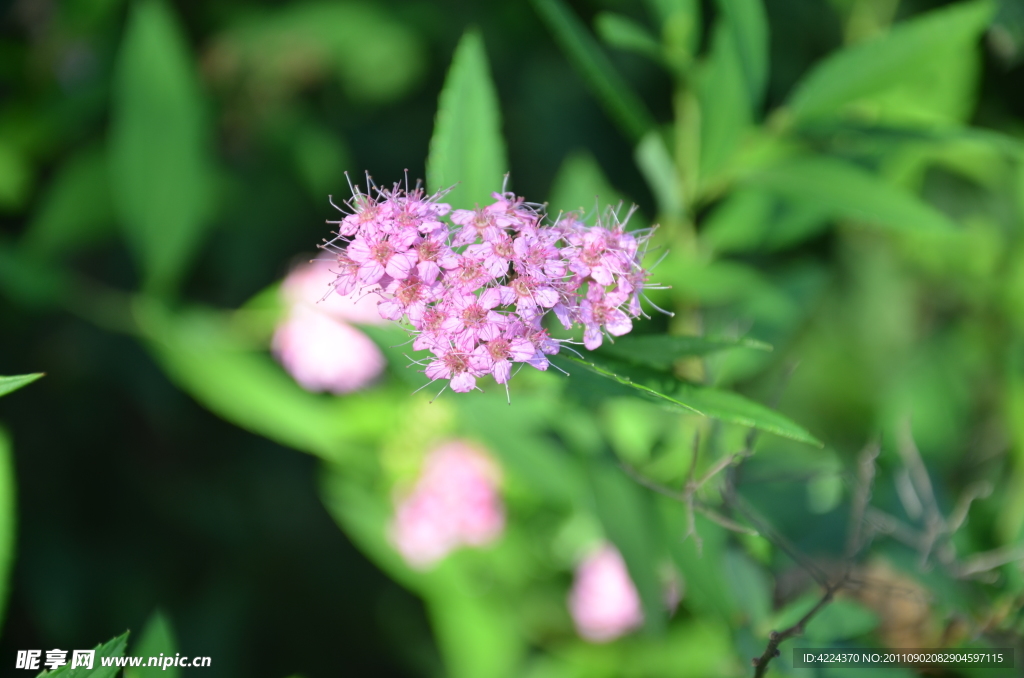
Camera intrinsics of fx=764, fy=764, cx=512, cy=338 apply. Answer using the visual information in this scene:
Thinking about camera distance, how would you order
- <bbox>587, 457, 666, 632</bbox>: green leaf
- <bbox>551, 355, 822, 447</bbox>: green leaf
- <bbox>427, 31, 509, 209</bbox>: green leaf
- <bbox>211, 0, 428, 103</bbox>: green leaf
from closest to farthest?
<bbox>551, 355, 822, 447</bbox>: green leaf, <bbox>427, 31, 509, 209</bbox>: green leaf, <bbox>587, 457, 666, 632</bbox>: green leaf, <bbox>211, 0, 428, 103</bbox>: green leaf

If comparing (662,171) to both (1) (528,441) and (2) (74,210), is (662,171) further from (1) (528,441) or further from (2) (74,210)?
(2) (74,210)

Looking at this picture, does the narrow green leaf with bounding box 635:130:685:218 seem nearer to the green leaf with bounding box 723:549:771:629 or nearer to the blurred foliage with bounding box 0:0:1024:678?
the blurred foliage with bounding box 0:0:1024:678

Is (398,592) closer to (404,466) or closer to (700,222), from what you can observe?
(404,466)

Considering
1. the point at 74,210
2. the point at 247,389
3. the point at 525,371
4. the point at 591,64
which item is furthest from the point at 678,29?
the point at 74,210

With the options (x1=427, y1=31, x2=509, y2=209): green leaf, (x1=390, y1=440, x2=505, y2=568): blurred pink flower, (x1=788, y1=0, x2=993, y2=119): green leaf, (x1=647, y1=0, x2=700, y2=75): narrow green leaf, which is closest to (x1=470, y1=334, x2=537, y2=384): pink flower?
(x1=427, y1=31, x2=509, y2=209): green leaf

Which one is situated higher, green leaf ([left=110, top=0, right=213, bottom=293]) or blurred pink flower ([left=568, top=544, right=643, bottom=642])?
green leaf ([left=110, top=0, right=213, bottom=293])

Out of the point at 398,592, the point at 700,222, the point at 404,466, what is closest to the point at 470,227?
the point at 404,466
